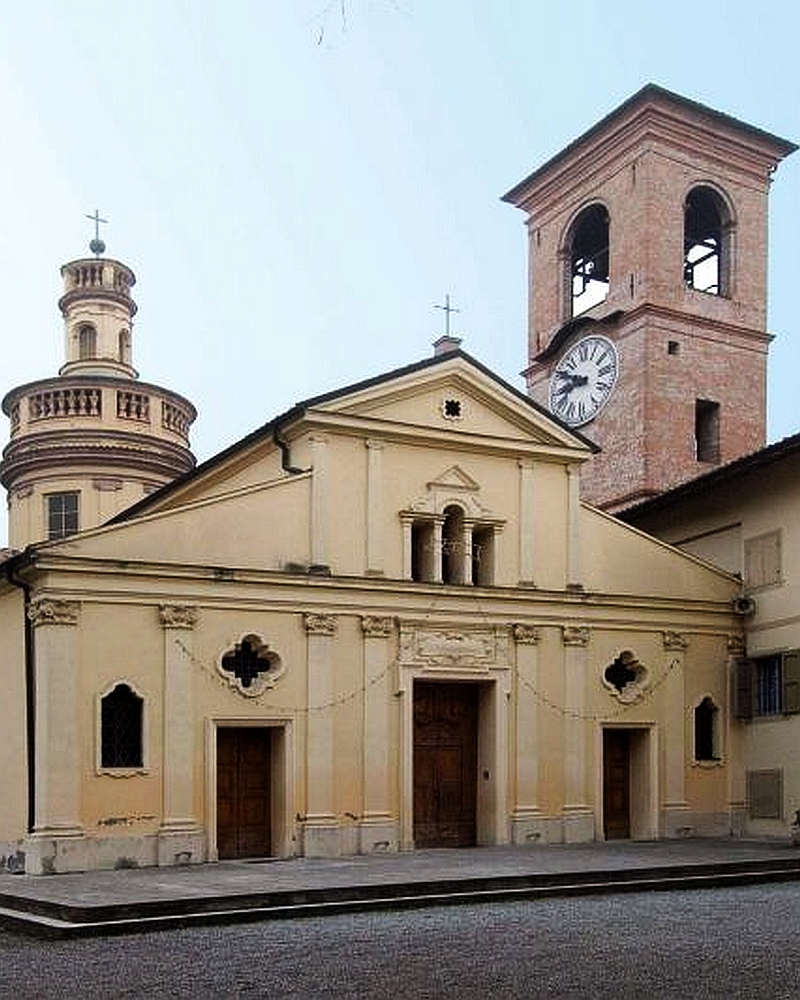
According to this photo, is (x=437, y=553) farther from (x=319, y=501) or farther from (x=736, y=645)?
(x=736, y=645)

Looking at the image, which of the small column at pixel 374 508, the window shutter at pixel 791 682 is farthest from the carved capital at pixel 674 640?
the small column at pixel 374 508

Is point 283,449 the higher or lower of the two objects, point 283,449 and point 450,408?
the lower

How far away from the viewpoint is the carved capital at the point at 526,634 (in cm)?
2372

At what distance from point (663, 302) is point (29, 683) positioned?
19.9 m

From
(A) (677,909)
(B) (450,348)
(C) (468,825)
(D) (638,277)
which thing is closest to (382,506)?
(B) (450,348)

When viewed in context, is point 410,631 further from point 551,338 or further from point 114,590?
point 551,338

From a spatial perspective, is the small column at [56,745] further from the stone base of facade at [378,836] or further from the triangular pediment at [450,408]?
the triangular pediment at [450,408]

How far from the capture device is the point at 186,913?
1496 cm

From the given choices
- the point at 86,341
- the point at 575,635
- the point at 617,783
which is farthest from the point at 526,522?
the point at 86,341

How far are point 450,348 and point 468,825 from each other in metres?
8.39

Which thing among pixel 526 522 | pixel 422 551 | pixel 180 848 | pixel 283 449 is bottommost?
pixel 180 848

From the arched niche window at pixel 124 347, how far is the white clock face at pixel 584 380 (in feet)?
39.4

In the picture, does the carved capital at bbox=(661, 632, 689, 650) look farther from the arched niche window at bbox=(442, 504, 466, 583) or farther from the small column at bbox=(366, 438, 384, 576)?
the small column at bbox=(366, 438, 384, 576)

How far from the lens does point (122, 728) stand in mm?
20609
